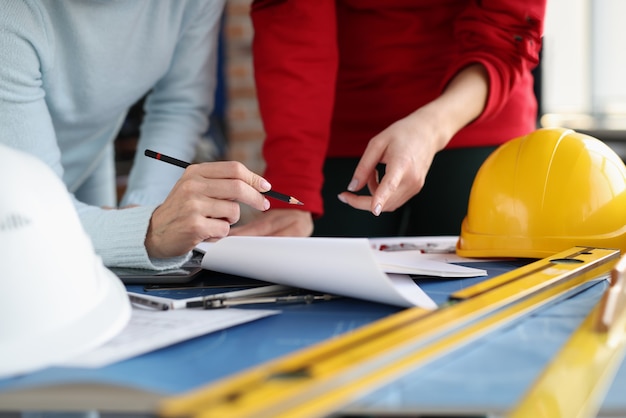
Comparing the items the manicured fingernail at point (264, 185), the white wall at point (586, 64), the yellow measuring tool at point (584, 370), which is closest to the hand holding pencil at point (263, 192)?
the manicured fingernail at point (264, 185)

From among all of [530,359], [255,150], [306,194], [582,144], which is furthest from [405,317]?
[255,150]

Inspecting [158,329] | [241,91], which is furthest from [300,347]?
[241,91]

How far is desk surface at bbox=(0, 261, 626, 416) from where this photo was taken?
0.46 meters

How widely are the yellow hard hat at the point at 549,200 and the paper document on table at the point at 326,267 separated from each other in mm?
111

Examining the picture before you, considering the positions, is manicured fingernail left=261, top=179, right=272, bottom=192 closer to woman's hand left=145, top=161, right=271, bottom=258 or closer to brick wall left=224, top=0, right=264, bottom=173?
woman's hand left=145, top=161, right=271, bottom=258

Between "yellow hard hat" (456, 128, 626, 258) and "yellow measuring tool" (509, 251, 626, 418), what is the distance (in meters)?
0.29

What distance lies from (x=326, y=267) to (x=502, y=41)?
0.67 meters

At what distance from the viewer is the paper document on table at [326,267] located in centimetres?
67

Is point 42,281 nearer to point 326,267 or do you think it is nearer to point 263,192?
point 326,267

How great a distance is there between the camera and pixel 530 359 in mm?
527

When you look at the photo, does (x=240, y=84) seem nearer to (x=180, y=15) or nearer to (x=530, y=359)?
(x=180, y=15)

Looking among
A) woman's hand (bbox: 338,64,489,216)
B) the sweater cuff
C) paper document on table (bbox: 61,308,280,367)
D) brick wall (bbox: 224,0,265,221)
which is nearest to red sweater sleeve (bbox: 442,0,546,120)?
woman's hand (bbox: 338,64,489,216)

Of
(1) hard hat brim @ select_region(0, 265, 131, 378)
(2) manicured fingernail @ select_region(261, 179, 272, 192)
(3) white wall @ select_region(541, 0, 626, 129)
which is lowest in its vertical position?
(3) white wall @ select_region(541, 0, 626, 129)

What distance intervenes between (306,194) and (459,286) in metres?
0.53
